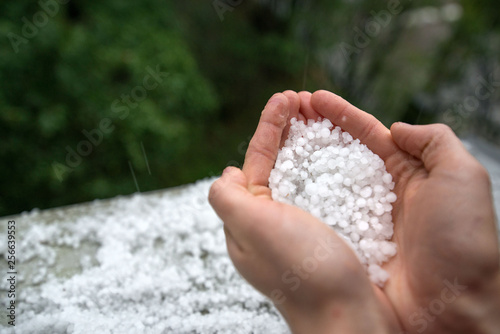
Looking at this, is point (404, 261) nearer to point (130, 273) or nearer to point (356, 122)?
point (356, 122)

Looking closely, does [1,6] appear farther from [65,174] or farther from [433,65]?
[433,65]

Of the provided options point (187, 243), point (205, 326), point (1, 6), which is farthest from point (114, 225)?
point (1, 6)

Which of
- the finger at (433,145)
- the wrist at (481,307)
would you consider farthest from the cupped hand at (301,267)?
the finger at (433,145)

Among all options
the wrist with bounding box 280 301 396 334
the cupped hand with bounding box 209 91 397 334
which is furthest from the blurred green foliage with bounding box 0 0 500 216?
the wrist with bounding box 280 301 396 334

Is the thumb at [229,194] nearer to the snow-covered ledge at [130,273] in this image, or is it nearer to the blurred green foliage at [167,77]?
the snow-covered ledge at [130,273]

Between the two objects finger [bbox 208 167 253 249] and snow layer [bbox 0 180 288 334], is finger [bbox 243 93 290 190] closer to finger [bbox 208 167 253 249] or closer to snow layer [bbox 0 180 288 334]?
finger [bbox 208 167 253 249]

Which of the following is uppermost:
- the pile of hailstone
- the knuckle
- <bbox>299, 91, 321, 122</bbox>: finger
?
<bbox>299, 91, 321, 122</bbox>: finger

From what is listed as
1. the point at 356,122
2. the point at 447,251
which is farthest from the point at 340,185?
the point at 447,251
